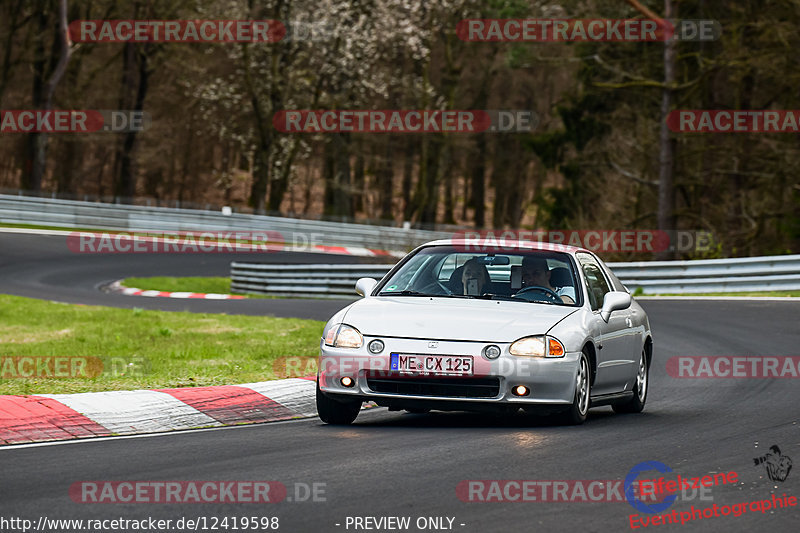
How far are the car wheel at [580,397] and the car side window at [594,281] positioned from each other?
758 mm

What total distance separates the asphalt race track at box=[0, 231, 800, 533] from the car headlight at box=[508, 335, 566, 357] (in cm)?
53

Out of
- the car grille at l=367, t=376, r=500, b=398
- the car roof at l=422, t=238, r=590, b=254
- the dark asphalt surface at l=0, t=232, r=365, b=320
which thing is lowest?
the dark asphalt surface at l=0, t=232, r=365, b=320

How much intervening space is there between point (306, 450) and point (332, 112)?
43424mm

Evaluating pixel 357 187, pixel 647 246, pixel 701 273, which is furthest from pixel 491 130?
pixel 701 273

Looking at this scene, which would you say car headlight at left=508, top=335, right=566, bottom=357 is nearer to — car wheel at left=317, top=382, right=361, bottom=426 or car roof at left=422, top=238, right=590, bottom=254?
car wheel at left=317, top=382, right=361, bottom=426

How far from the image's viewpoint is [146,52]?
5369cm

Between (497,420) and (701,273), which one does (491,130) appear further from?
(497,420)

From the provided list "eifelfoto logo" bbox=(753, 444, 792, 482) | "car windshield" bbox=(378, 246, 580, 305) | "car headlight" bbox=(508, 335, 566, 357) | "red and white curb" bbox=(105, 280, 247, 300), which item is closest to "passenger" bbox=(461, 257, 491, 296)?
"car windshield" bbox=(378, 246, 580, 305)

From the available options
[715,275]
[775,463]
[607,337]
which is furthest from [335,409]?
[715,275]

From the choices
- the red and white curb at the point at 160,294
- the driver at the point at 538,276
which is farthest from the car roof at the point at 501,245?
the red and white curb at the point at 160,294

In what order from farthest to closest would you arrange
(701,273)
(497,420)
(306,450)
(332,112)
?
(332,112) < (701,273) < (497,420) < (306,450)

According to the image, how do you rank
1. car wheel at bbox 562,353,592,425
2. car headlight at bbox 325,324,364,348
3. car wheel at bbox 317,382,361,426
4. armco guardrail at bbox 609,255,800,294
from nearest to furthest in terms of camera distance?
car headlight at bbox 325,324,364,348
car wheel at bbox 562,353,592,425
car wheel at bbox 317,382,361,426
armco guardrail at bbox 609,255,800,294

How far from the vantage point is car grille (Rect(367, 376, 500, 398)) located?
8.50 m

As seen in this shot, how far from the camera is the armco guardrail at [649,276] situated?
24000 mm
